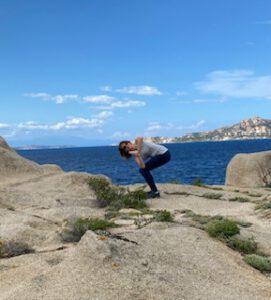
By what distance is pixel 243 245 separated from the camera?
11.8 metres

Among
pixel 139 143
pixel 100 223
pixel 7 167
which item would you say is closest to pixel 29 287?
pixel 100 223

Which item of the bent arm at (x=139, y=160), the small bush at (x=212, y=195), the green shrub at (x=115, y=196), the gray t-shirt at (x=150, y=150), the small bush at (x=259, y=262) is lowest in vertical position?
the small bush at (x=259, y=262)

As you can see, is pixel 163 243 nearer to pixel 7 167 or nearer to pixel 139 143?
pixel 139 143

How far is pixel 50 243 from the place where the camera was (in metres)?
11.9

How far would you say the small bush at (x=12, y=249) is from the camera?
10984 mm

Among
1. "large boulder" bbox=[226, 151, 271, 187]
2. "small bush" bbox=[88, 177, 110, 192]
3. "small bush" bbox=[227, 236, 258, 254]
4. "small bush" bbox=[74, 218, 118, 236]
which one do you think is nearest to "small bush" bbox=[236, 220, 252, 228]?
"small bush" bbox=[227, 236, 258, 254]

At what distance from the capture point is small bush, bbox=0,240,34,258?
36.0ft

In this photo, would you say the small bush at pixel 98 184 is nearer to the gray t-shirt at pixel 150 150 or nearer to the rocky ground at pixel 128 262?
the gray t-shirt at pixel 150 150

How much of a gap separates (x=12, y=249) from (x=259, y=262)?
198 inches

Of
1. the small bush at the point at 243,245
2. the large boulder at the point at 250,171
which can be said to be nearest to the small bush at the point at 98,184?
the small bush at the point at 243,245

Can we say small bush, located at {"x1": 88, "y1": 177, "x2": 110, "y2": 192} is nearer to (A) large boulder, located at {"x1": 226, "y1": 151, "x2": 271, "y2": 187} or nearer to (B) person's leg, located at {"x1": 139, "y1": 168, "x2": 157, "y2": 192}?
(B) person's leg, located at {"x1": 139, "y1": 168, "x2": 157, "y2": 192}

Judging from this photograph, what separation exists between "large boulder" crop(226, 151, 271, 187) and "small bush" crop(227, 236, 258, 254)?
17445mm

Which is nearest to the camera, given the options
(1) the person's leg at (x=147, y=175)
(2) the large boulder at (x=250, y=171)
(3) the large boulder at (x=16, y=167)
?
(1) the person's leg at (x=147, y=175)

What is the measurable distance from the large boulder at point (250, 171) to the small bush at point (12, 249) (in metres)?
19.7
